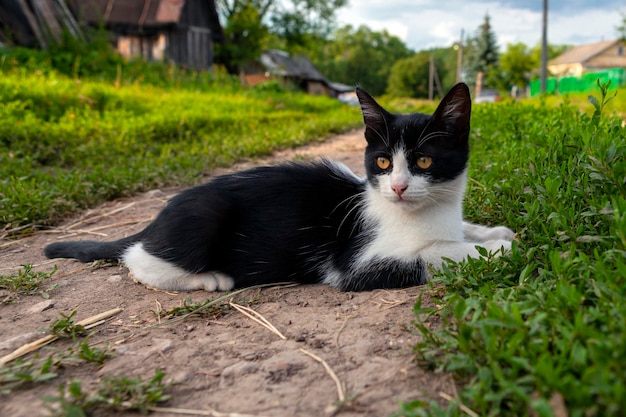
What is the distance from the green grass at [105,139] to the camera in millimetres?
4387

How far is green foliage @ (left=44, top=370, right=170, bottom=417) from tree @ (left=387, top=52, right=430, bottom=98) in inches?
2353

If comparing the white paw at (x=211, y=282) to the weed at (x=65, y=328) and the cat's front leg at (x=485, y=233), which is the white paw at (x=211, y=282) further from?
the cat's front leg at (x=485, y=233)

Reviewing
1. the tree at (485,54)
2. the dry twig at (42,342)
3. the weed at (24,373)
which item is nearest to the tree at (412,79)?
the tree at (485,54)

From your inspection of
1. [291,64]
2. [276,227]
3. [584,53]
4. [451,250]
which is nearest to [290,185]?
[276,227]

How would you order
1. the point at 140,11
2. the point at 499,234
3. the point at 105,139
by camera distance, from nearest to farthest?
1. the point at 499,234
2. the point at 105,139
3. the point at 140,11

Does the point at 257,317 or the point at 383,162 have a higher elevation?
the point at 383,162

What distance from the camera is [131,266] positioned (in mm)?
2846

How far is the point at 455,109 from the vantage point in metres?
2.47

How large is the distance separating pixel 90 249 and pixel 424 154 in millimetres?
2074

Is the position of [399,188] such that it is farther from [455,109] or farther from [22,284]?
[22,284]

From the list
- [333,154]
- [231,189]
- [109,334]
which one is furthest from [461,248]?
[333,154]

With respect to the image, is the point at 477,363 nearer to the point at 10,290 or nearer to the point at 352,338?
the point at 352,338

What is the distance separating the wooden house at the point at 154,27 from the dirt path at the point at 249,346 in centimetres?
1879

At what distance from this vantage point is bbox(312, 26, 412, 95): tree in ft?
235
